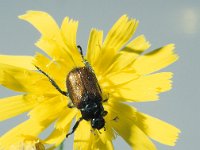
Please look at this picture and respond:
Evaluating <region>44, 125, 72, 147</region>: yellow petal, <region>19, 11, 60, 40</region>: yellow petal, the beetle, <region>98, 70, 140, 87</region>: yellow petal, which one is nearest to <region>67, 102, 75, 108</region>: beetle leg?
the beetle

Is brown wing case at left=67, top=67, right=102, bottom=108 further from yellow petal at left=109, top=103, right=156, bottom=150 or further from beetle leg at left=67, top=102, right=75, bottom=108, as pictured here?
yellow petal at left=109, top=103, right=156, bottom=150

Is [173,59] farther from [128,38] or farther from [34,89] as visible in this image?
[34,89]

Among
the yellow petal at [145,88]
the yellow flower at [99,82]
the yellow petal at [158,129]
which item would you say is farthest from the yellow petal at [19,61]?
the yellow petal at [158,129]

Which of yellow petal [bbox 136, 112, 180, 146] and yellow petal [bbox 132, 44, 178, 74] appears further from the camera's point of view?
yellow petal [bbox 132, 44, 178, 74]

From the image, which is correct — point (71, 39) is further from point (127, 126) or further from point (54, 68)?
point (127, 126)

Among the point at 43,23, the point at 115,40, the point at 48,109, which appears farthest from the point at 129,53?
the point at 48,109
